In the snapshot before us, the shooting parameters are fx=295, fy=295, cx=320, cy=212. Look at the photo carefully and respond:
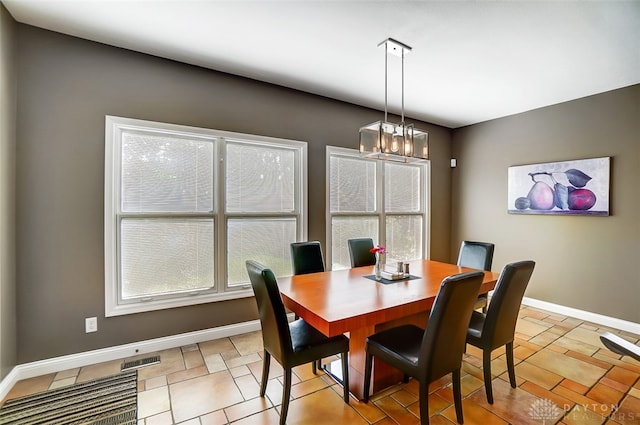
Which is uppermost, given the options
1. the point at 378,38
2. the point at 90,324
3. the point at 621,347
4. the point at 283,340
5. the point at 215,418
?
the point at 378,38

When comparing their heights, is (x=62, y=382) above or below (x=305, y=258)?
below

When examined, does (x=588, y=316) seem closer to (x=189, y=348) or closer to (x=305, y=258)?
(x=305, y=258)

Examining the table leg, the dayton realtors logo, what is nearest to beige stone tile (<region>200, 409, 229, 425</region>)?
the table leg

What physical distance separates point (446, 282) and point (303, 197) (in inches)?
88.7

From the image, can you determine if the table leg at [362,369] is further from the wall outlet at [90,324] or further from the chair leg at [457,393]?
the wall outlet at [90,324]

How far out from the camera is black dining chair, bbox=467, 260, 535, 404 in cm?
195

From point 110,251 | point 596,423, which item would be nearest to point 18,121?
point 110,251

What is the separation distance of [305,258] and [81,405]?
197 centimetres

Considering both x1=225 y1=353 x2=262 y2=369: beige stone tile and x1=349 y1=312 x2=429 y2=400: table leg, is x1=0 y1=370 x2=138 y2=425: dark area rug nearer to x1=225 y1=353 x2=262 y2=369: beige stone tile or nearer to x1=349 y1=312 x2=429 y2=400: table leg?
x1=225 y1=353 x2=262 y2=369: beige stone tile

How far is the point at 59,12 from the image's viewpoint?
7.14 feet

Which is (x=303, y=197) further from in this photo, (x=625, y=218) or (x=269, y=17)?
(x=625, y=218)

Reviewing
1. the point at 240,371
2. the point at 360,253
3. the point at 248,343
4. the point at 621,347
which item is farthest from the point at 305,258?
the point at 621,347

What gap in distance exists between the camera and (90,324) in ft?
8.39

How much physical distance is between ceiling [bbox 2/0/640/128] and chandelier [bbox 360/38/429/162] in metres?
0.10
